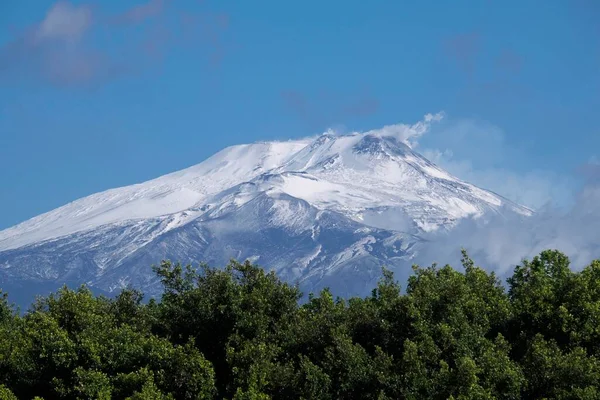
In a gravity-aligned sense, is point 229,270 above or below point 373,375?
above

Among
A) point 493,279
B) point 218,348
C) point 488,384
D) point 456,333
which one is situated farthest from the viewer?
point 493,279

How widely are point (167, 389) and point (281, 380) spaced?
422cm

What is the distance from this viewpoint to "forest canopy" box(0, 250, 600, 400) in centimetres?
3706

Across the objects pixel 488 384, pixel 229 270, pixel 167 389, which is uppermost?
pixel 229 270

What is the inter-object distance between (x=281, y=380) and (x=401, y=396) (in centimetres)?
451

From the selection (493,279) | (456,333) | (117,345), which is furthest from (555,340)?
(117,345)

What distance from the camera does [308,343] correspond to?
40.9 metres

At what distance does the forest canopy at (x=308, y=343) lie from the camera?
37062 millimetres

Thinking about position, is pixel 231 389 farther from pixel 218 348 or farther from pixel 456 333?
pixel 456 333

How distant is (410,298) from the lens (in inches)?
1601

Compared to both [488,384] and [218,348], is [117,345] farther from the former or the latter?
[488,384]

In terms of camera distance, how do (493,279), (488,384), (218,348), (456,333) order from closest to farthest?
(488,384) < (456,333) < (218,348) < (493,279)

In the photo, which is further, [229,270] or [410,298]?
[229,270]

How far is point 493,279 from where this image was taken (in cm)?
4700
